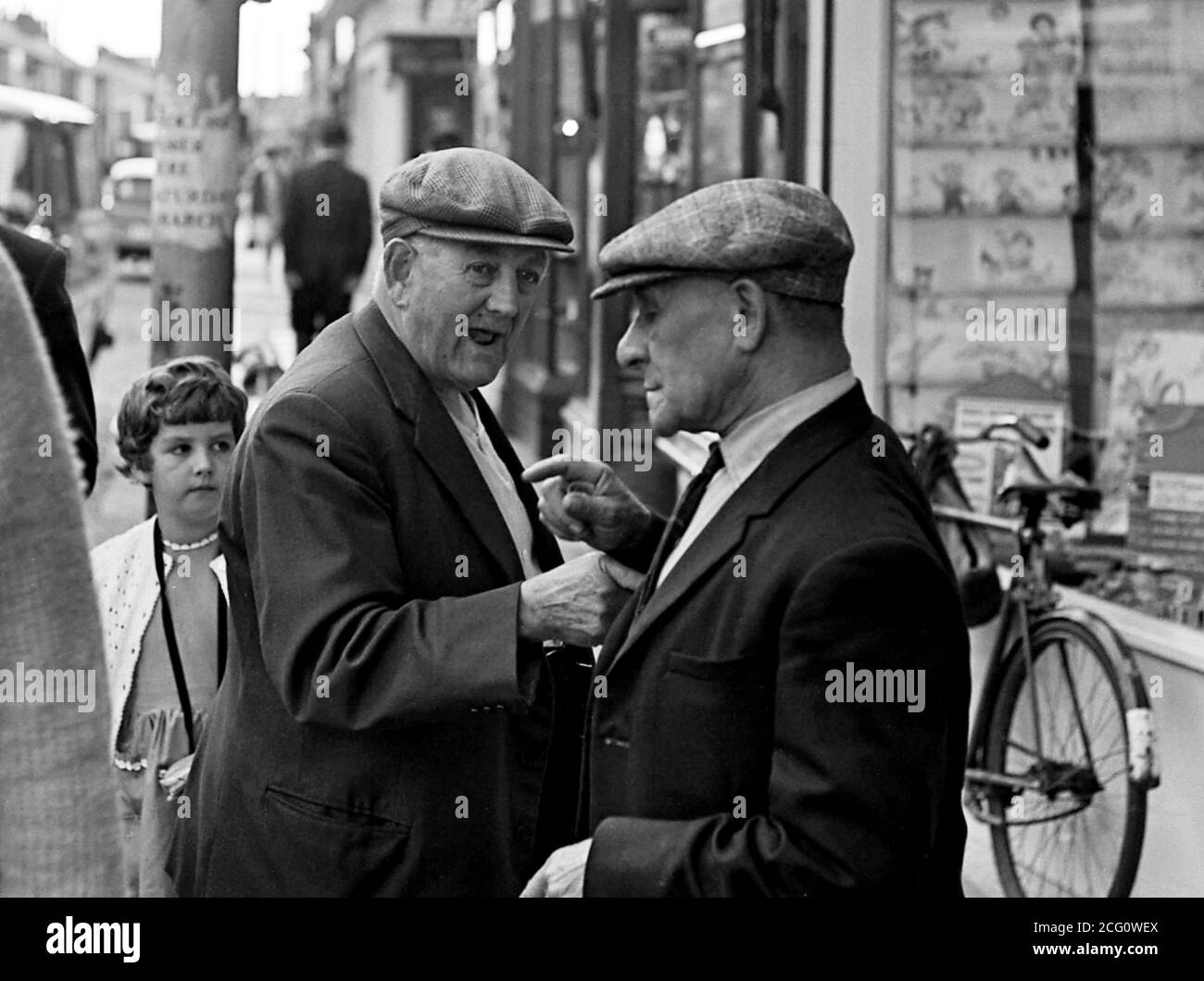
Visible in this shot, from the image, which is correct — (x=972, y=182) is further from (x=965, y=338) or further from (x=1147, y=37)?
(x=1147, y=37)

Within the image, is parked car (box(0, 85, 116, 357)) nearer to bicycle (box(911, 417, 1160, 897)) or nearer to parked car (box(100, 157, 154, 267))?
parked car (box(100, 157, 154, 267))

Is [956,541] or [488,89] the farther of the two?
[488,89]

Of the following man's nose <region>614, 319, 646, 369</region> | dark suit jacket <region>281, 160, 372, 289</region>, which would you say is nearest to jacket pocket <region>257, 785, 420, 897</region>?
man's nose <region>614, 319, 646, 369</region>

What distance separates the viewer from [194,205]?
192 inches

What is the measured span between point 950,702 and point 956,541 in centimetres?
378

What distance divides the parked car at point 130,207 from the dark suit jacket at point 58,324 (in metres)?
33.1

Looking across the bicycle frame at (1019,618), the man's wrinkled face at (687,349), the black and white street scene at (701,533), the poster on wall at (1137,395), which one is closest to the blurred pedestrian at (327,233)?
the black and white street scene at (701,533)

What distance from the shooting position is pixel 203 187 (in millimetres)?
4867

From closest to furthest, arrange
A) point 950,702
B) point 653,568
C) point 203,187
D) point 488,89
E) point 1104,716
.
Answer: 1. point 950,702
2. point 653,568
3. point 203,187
4. point 1104,716
5. point 488,89

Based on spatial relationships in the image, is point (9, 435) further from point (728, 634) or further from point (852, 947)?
point (852, 947)

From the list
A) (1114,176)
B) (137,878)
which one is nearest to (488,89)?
(1114,176)

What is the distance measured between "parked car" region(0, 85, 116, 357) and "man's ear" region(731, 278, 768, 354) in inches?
704

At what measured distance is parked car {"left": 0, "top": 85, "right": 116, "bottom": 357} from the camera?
21219 mm

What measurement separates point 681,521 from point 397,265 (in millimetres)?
682
